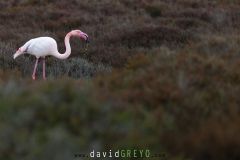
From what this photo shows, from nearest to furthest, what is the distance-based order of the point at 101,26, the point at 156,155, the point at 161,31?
the point at 156,155
the point at 161,31
the point at 101,26

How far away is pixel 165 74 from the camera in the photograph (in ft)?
19.0

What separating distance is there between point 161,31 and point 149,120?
Answer: 1207cm

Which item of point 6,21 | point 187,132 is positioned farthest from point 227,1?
point 187,132

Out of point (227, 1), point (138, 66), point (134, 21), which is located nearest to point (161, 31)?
point (134, 21)

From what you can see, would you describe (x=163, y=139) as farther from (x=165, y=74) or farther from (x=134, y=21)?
(x=134, y=21)

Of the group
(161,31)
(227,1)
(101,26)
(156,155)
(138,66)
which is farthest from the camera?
(227,1)

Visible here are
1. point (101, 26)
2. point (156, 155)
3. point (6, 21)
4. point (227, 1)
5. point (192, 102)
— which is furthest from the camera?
point (227, 1)

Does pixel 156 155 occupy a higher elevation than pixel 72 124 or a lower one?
lower

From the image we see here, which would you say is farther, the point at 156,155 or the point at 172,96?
the point at 172,96

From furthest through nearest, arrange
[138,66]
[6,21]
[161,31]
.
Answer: [6,21]
[161,31]
[138,66]

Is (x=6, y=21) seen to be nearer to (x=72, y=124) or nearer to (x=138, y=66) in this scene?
(x=138, y=66)

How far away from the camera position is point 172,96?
508cm

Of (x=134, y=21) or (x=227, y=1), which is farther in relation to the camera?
(x=227, y=1)

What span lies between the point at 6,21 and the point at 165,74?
14541 mm
